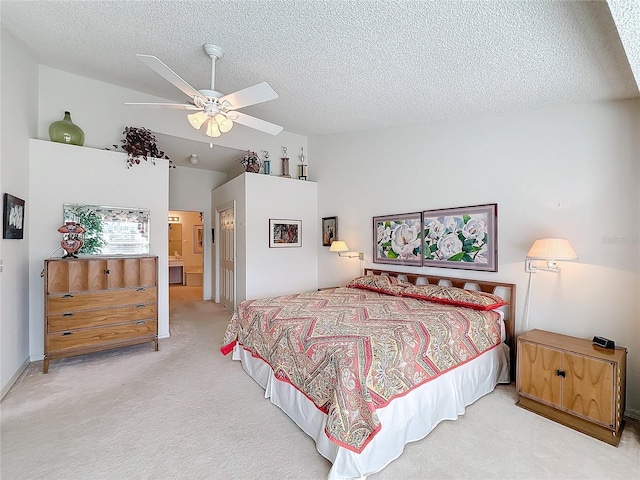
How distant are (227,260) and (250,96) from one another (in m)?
3.80

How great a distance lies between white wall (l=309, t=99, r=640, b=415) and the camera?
7.82 ft

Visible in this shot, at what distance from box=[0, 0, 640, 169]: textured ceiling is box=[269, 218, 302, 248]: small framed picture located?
2.13 metres

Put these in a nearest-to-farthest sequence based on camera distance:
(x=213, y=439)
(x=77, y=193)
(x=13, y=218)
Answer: (x=213, y=439)
(x=13, y=218)
(x=77, y=193)

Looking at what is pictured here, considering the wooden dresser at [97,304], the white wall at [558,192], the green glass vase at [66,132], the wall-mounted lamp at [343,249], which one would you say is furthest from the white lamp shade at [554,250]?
the green glass vase at [66,132]

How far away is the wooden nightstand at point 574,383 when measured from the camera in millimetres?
1998

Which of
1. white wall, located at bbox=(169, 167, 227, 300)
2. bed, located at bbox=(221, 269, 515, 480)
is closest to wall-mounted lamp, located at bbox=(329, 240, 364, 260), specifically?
bed, located at bbox=(221, 269, 515, 480)

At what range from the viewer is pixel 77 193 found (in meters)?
3.50

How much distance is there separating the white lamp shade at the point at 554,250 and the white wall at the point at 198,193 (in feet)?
18.6

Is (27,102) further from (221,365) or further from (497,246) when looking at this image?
(497,246)

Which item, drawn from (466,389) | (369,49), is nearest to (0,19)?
(369,49)

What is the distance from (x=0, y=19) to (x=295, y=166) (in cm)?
375

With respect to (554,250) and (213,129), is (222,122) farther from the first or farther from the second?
(554,250)

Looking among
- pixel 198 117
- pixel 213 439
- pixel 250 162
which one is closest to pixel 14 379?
pixel 213 439

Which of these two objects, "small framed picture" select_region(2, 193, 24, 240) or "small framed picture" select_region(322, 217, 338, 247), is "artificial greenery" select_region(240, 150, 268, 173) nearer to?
"small framed picture" select_region(322, 217, 338, 247)
